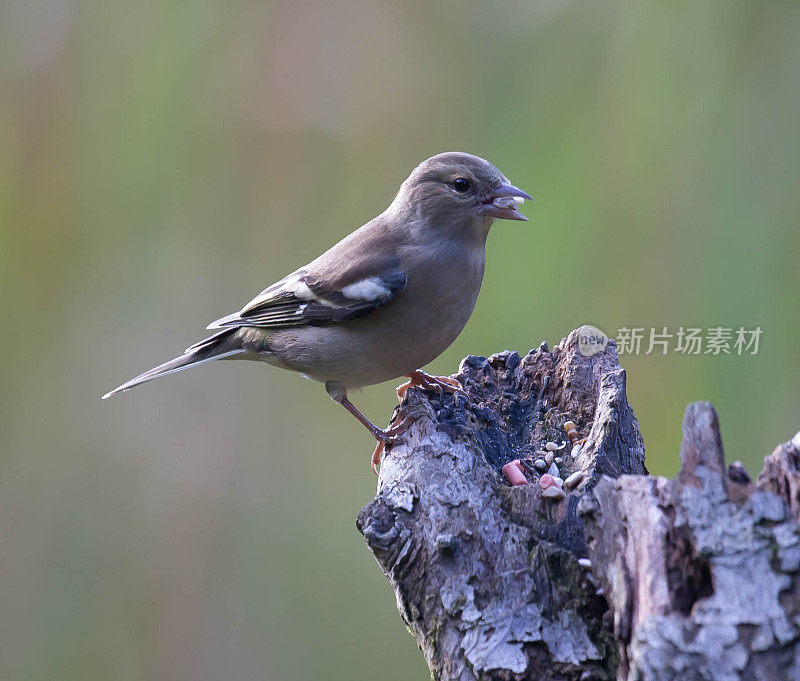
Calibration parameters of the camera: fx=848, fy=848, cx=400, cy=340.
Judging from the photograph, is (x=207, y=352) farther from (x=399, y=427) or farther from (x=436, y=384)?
(x=399, y=427)

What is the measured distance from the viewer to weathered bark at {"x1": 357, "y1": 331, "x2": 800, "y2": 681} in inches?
79.0

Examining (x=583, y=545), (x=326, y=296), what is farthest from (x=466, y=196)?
(x=583, y=545)

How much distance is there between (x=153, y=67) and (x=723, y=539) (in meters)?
5.74

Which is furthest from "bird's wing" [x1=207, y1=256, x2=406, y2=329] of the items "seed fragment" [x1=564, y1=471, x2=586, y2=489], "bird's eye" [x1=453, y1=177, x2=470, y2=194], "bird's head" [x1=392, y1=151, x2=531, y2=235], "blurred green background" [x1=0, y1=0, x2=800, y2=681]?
"blurred green background" [x1=0, y1=0, x2=800, y2=681]

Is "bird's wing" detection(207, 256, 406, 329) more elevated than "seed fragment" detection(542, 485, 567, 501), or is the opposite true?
"bird's wing" detection(207, 256, 406, 329)

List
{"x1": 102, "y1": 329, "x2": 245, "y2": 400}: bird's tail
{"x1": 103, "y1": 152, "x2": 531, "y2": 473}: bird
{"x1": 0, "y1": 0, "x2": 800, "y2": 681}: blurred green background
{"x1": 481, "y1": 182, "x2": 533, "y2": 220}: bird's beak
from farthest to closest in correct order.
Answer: {"x1": 0, "y1": 0, "x2": 800, "y2": 681}: blurred green background < {"x1": 102, "y1": 329, "x2": 245, "y2": 400}: bird's tail < {"x1": 481, "y1": 182, "x2": 533, "y2": 220}: bird's beak < {"x1": 103, "y1": 152, "x2": 531, "y2": 473}: bird

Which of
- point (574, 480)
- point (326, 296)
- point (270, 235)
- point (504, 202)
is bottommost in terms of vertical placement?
point (574, 480)

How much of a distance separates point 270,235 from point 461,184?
2748 millimetres

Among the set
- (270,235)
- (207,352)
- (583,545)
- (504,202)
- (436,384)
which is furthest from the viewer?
(270,235)

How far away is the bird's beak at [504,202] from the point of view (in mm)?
4137

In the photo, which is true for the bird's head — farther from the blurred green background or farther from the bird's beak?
the blurred green background

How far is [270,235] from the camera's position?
660cm

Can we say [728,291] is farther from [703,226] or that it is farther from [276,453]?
[276,453]

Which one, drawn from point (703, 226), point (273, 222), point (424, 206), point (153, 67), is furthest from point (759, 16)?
point (153, 67)
